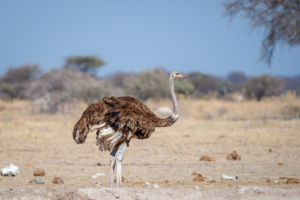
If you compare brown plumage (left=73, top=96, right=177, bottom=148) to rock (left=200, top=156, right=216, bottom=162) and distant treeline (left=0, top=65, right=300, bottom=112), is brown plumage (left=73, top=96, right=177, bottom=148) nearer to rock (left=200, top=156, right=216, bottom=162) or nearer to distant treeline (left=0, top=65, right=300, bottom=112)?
rock (left=200, top=156, right=216, bottom=162)

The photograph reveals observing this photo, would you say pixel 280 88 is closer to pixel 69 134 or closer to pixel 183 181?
pixel 69 134

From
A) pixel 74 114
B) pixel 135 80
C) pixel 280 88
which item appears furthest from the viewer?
pixel 280 88

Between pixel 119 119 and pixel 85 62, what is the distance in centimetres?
3537

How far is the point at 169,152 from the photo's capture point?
404 inches

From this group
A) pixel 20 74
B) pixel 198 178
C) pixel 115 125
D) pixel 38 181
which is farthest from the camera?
pixel 20 74

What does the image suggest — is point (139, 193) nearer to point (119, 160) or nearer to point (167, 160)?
point (119, 160)

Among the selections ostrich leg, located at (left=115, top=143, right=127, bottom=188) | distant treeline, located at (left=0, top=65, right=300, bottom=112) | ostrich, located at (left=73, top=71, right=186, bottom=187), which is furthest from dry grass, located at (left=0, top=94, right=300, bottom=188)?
distant treeline, located at (left=0, top=65, right=300, bottom=112)

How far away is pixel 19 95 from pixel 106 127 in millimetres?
28653

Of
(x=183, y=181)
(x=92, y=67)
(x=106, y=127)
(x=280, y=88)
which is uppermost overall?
(x=92, y=67)

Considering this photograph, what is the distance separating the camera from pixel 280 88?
1278 inches

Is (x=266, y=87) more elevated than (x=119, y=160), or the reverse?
(x=266, y=87)

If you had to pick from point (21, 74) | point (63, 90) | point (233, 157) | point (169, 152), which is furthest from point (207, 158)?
point (21, 74)

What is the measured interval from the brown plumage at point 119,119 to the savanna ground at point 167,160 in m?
0.73

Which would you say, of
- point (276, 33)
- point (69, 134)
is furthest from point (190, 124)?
point (276, 33)
